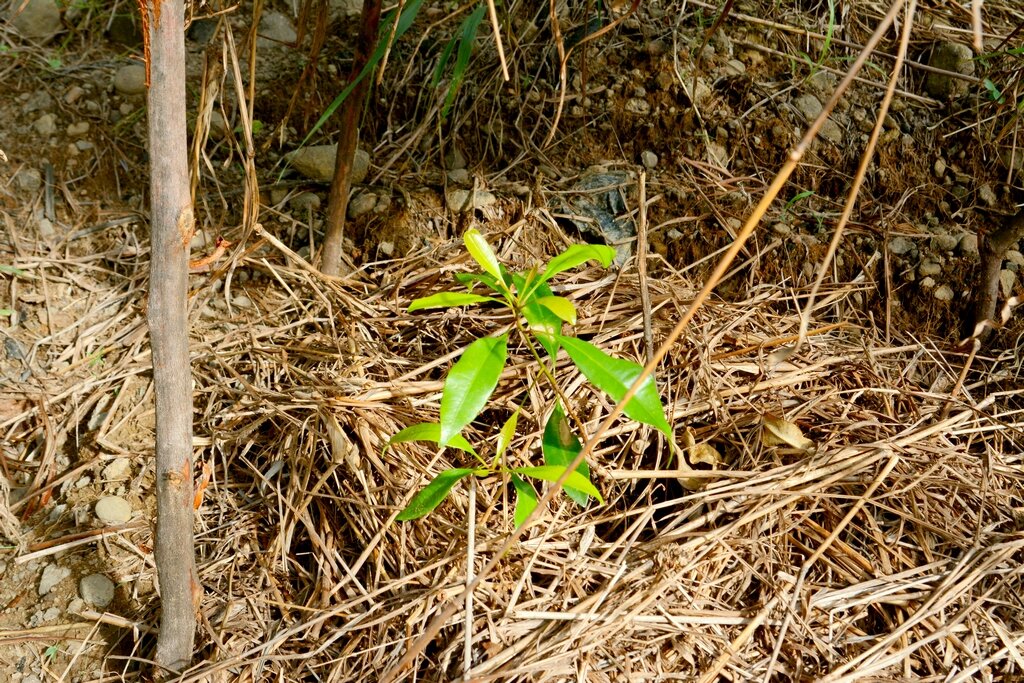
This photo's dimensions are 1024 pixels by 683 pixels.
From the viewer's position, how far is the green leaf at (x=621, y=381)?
1038mm

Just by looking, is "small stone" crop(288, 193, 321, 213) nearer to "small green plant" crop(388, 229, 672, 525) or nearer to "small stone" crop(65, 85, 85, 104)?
"small stone" crop(65, 85, 85, 104)

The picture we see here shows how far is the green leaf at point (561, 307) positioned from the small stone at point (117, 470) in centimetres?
93

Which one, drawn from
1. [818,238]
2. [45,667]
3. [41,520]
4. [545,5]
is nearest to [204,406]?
[41,520]

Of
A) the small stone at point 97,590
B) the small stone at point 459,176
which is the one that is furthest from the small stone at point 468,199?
the small stone at point 97,590

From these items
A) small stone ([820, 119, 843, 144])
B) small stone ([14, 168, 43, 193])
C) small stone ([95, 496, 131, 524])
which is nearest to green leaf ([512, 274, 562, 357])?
small stone ([95, 496, 131, 524])

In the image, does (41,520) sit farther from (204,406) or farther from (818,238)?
(818,238)

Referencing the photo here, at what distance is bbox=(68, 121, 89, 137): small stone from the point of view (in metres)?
1.96

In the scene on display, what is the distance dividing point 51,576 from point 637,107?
1698mm

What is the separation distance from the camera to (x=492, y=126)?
203cm

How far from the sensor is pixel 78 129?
6.45 feet

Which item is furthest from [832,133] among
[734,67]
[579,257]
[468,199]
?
[579,257]

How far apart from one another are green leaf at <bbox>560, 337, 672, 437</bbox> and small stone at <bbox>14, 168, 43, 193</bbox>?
148cm

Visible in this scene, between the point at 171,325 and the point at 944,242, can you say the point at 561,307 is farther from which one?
the point at 944,242

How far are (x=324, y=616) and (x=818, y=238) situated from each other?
1441 millimetres
